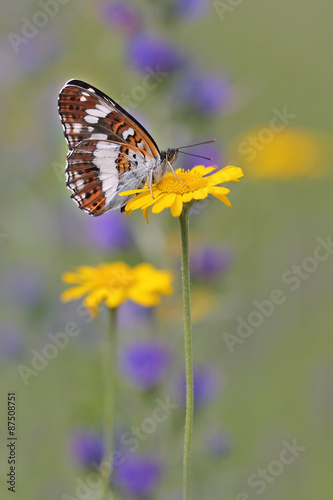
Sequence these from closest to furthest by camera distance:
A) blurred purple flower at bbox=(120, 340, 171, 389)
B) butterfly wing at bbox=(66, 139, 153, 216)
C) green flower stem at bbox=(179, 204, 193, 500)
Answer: green flower stem at bbox=(179, 204, 193, 500) → butterfly wing at bbox=(66, 139, 153, 216) → blurred purple flower at bbox=(120, 340, 171, 389)

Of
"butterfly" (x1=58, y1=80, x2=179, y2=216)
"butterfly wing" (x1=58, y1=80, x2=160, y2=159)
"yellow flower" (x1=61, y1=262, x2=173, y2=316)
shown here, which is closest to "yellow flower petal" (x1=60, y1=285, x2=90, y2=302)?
"yellow flower" (x1=61, y1=262, x2=173, y2=316)

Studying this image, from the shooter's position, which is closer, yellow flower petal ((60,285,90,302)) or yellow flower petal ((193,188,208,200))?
yellow flower petal ((193,188,208,200))

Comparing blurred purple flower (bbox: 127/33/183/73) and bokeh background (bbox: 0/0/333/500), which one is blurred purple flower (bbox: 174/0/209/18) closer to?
bokeh background (bbox: 0/0/333/500)

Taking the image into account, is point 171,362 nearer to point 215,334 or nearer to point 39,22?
point 215,334

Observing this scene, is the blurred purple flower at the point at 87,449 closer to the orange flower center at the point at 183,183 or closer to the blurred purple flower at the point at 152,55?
the orange flower center at the point at 183,183

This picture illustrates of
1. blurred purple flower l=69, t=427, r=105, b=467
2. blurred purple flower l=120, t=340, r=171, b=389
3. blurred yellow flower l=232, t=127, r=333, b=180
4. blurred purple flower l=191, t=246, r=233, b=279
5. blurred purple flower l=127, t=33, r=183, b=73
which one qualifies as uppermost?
blurred purple flower l=127, t=33, r=183, b=73

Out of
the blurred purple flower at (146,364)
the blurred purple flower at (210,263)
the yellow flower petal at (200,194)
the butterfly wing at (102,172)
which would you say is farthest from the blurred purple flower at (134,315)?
the yellow flower petal at (200,194)

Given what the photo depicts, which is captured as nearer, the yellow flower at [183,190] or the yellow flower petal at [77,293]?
the yellow flower at [183,190]
